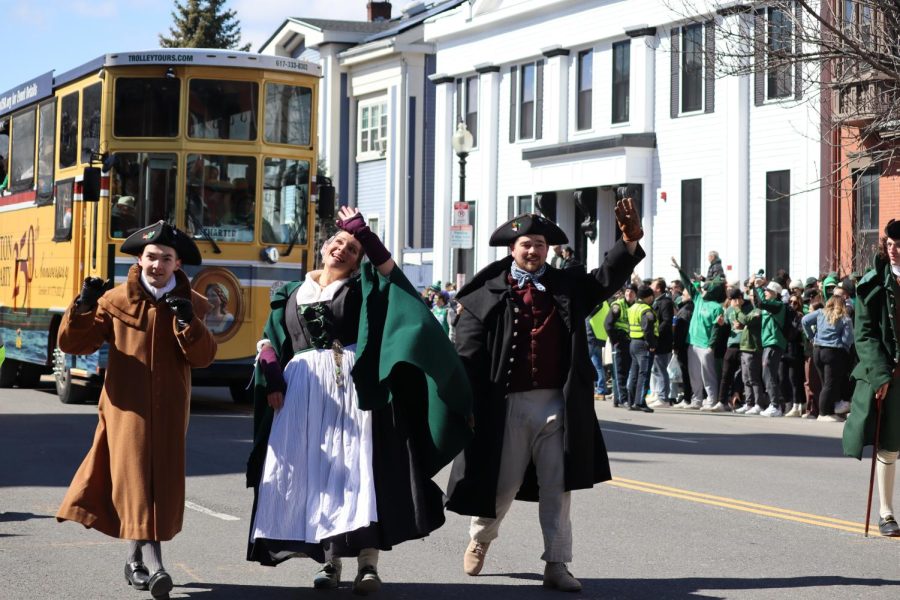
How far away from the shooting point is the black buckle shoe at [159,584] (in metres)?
7.47

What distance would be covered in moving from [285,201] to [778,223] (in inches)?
550

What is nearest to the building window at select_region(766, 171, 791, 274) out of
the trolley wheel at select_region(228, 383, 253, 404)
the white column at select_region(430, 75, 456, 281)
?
the white column at select_region(430, 75, 456, 281)

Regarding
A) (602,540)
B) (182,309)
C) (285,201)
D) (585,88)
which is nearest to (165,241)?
(182,309)

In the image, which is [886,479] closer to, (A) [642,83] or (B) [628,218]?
(B) [628,218]

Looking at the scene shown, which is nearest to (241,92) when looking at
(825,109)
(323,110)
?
(825,109)

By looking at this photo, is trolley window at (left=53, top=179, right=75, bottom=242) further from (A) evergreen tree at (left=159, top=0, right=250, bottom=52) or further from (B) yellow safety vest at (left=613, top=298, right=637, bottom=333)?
(A) evergreen tree at (left=159, top=0, right=250, bottom=52)

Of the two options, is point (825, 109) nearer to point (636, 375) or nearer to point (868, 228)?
point (868, 228)

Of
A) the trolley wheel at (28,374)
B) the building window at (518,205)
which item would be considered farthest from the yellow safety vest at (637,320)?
the building window at (518,205)

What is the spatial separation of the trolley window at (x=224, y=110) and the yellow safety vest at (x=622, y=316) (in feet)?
21.5

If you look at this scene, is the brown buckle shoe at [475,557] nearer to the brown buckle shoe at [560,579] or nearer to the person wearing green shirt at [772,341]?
the brown buckle shoe at [560,579]

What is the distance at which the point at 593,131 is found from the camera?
34.9 metres

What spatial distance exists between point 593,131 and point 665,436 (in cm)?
1823

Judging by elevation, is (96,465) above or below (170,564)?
above

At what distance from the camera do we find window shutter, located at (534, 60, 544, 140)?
36.8 m
